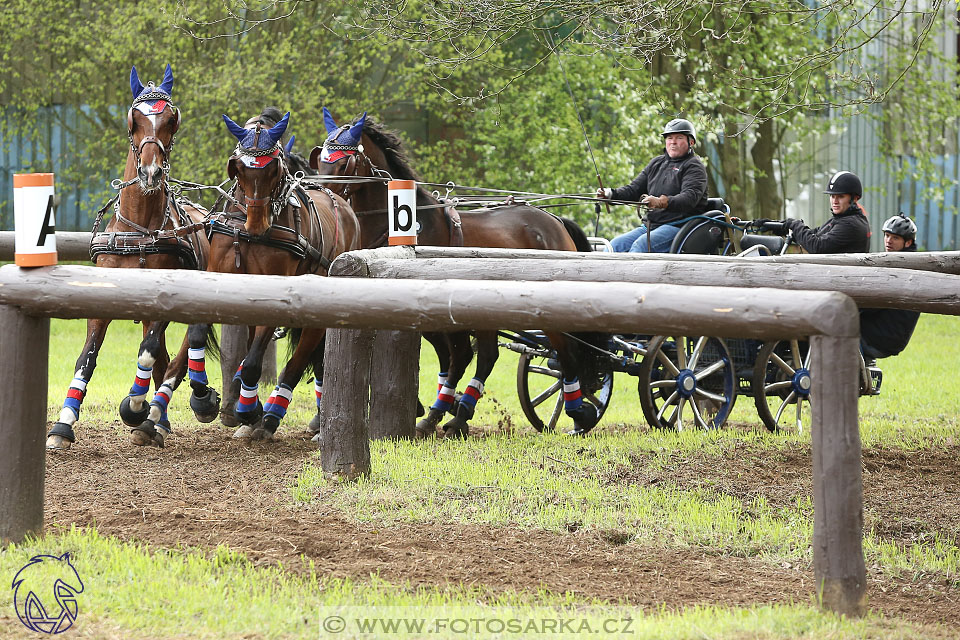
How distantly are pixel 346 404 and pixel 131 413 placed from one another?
199 centimetres

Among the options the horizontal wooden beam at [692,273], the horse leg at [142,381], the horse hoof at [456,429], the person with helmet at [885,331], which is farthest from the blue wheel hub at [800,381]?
the horse leg at [142,381]

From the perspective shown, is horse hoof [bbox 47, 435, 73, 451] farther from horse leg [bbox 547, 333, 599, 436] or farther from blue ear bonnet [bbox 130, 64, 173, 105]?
horse leg [bbox 547, 333, 599, 436]

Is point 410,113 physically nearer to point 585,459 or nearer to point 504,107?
point 504,107

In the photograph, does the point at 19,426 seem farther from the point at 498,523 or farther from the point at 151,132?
the point at 151,132

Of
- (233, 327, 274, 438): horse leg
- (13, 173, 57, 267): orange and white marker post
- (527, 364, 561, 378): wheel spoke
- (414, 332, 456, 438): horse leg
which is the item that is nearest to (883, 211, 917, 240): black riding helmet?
(527, 364, 561, 378): wheel spoke

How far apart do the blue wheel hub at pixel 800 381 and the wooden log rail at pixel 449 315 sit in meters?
4.44

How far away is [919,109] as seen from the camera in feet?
58.1

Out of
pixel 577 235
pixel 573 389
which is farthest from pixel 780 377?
pixel 577 235

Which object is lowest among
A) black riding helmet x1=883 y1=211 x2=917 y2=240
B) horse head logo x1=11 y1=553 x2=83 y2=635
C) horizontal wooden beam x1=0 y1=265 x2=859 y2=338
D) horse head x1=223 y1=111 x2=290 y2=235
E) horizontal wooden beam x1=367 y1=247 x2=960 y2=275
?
horse head logo x1=11 y1=553 x2=83 y2=635

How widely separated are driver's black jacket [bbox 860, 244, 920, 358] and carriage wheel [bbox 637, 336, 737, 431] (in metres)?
1.04

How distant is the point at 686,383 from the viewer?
8.41 m

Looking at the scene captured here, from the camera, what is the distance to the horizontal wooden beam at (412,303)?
389 cm

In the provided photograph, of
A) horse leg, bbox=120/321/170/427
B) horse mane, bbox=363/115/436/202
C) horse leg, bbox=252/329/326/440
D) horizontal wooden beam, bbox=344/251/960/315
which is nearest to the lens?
horizontal wooden beam, bbox=344/251/960/315

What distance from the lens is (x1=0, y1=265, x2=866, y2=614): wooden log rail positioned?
149 inches
